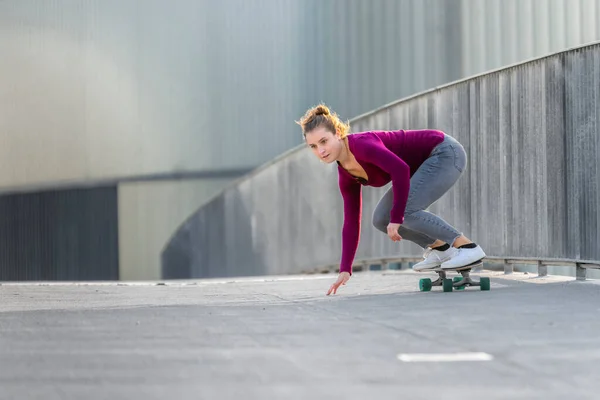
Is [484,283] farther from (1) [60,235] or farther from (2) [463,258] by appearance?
(1) [60,235]

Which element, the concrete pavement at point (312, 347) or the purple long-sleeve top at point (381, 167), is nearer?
the concrete pavement at point (312, 347)

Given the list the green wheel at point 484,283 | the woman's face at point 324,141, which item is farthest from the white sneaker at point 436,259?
the woman's face at point 324,141

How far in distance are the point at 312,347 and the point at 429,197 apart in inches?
117

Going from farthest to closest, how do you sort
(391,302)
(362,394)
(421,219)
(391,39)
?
1. (391,39)
2. (421,219)
3. (391,302)
4. (362,394)

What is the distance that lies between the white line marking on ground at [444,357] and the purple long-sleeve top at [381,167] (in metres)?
2.74

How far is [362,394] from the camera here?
2.73m

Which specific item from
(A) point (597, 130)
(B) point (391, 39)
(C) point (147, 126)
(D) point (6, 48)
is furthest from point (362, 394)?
(D) point (6, 48)

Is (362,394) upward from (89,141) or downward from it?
downward

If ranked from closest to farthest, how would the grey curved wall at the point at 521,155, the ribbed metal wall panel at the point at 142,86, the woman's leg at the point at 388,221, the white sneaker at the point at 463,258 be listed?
1. the white sneaker at the point at 463,258
2. the woman's leg at the point at 388,221
3. the grey curved wall at the point at 521,155
4. the ribbed metal wall panel at the point at 142,86

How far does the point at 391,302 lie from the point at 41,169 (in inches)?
824

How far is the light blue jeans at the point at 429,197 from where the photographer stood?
21.4ft

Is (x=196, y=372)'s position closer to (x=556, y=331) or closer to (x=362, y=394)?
(x=362, y=394)

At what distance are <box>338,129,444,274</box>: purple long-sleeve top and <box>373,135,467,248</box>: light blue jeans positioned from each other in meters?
0.11

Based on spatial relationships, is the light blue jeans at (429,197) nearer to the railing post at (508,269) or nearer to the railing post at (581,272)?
the railing post at (581,272)
